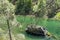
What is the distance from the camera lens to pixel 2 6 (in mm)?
31375

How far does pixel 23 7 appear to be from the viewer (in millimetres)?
92000

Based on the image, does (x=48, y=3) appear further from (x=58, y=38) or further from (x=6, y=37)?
(x=6, y=37)

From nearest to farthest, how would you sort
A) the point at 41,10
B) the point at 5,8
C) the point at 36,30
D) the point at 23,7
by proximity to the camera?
the point at 5,8 → the point at 36,30 → the point at 41,10 → the point at 23,7

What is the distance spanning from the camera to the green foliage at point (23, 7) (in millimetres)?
91400

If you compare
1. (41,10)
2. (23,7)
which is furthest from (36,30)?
(23,7)

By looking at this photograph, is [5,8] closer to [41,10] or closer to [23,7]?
[41,10]

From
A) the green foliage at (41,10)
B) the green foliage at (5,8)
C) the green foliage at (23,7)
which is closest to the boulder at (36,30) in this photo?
the green foliage at (41,10)

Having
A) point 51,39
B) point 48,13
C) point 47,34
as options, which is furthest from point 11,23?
point 48,13

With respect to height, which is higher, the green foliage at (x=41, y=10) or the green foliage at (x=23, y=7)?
the green foliage at (x=23, y=7)

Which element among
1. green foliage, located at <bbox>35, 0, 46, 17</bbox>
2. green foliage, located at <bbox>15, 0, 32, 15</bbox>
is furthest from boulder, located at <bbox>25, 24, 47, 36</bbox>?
green foliage, located at <bbox>15, 0, 32, 15</bbox>

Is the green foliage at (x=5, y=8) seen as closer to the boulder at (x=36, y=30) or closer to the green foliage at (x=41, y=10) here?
the boulder at (x=36, y=30)

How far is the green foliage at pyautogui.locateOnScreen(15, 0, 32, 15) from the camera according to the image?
300 ft

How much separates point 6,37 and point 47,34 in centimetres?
2291

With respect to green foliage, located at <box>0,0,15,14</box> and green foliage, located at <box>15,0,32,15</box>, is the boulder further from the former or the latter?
green foliage, located at <box>15,0,32,15</box>
